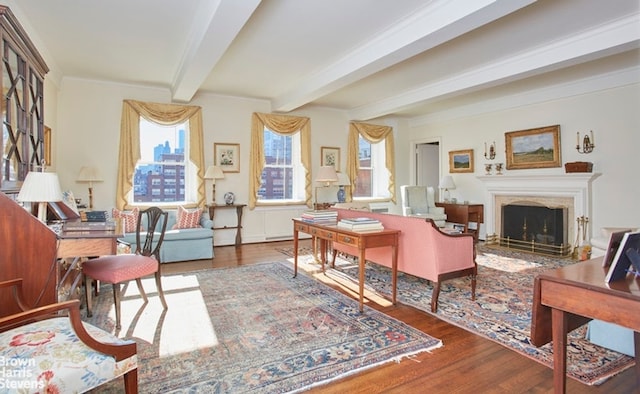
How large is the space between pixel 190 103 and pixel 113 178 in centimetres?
183

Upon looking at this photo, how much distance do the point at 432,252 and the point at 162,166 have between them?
4.97 metres

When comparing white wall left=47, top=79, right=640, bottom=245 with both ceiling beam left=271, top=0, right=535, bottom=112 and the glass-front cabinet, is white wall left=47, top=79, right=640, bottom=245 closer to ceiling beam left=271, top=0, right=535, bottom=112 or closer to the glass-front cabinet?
ceiling beam left=271, top=0, right=535, bottom=112

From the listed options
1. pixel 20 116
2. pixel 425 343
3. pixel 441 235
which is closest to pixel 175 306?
pixel 20 116

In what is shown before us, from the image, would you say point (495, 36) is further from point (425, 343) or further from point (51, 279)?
point (51, 279)

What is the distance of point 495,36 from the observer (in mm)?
3730

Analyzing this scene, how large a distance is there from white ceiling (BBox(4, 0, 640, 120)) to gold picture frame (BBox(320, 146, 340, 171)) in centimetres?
181

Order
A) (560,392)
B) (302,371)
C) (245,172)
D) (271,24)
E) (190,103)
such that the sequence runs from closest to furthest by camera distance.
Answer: (560,392) → (302,371) → (271,24) → (190,103) → (245,172)

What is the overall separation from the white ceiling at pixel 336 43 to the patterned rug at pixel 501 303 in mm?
2534

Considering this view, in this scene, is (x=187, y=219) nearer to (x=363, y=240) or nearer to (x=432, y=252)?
(x=363, y=240)

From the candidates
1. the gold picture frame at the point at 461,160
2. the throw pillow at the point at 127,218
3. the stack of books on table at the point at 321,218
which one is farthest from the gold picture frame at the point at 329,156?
the throw pillow at the point at 127,218

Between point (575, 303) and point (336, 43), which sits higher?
point (336, 43)

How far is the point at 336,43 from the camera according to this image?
4004 mm

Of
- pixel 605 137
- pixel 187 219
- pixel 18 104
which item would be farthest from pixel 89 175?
pixel 605 137

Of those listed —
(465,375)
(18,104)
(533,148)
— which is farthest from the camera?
(533,148)
